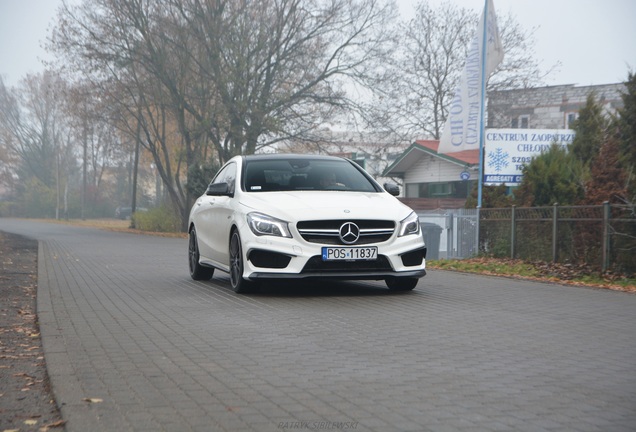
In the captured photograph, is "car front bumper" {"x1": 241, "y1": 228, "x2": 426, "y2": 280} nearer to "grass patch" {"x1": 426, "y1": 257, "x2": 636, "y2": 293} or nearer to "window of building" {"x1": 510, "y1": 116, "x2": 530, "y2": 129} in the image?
"grass patch" {"x1": 426, "y1": 257, "x2": 636, "y2": 293}

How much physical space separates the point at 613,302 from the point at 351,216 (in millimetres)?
3179

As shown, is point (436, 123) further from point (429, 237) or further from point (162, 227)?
point (429, 237)

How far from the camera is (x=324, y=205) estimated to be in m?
11.3

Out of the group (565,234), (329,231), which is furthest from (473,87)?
(329,231)

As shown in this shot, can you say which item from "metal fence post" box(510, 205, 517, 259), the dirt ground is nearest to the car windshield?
the dirt ground

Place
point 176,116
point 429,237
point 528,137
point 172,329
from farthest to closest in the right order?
1. point 176,116
2. point 528,137
3. point 429,237
4. point 172,329

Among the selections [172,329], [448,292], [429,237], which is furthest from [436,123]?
[172,329]

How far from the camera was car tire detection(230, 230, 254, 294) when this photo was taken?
37.6ft

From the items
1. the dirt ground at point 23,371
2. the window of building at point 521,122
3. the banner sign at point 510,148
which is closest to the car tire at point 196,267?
the dirt ground at point 23,371

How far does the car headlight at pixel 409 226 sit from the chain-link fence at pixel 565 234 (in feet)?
13.6

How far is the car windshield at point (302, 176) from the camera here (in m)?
12.4

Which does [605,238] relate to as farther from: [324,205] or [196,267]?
[196,267]

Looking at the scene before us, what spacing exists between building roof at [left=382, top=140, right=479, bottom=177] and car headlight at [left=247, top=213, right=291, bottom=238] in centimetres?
2790

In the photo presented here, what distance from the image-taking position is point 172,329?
8.48 m
